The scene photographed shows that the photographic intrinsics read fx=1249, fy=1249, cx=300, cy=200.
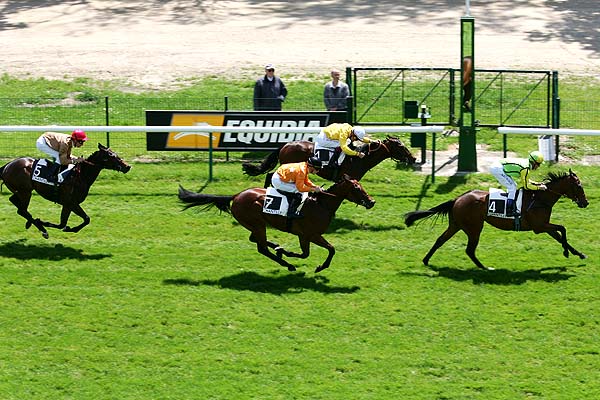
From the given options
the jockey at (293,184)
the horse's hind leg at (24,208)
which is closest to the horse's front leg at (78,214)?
the horse's hind leg at (24,208)

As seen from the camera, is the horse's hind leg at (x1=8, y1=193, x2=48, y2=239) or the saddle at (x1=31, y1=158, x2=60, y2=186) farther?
the horse's hind leg at (x1=8, y1=193, x2=48, y2=239)

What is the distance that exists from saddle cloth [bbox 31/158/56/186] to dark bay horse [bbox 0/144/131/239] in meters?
0.06

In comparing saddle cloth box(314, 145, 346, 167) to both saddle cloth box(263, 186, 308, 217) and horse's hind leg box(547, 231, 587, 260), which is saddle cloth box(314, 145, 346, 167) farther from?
horse's hind leg box(547, 231, 587, 260)

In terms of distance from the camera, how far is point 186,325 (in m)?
14.1

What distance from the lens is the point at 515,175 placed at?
15.9 metres

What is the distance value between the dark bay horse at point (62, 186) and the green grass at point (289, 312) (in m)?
0.33

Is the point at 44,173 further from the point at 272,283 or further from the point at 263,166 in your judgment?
the point at 272,283

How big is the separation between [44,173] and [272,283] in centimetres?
385

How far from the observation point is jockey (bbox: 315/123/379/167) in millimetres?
17938

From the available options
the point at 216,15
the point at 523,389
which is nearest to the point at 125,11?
the point at 216,15

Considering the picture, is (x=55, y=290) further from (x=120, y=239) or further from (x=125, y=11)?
(x=125, y=11)

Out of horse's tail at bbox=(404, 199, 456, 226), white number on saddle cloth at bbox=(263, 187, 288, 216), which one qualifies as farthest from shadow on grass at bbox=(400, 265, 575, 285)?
white number on saddle cloth at bbox=(263, 187, 288, 216)

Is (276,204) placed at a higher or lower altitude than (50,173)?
lower

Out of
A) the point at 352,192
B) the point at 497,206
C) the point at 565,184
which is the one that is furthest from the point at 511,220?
the point at 352,192
